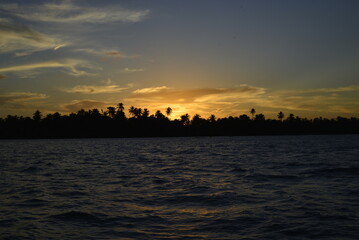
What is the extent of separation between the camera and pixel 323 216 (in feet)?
41.3

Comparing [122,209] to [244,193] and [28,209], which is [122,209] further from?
[244,193]

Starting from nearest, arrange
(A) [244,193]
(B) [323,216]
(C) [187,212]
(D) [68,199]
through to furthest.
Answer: (B) [323,216] → (C) [187,212] → (D) [68,199] → (A) [244,193]

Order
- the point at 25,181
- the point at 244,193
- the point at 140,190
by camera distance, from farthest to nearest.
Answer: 1. the point at 25,181
2. the point at 140,190
3. the point at 244,193

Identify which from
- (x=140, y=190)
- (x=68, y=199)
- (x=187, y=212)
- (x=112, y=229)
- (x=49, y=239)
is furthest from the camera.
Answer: (x=140, y=190)

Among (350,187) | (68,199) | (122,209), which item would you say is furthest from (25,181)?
(350,187)

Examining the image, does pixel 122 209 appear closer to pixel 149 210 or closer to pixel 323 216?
pixel 149 210

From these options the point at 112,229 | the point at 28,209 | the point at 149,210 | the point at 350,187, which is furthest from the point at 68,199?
the point at 350,187

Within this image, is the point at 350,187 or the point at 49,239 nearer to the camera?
Answer: the point at 49,239

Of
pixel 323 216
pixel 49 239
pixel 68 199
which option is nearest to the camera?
pixel 49 239

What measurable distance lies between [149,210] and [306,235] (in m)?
6.33

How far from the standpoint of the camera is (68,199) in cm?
1627

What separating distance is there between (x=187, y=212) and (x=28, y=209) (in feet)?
22.4

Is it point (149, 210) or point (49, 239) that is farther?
point (149, 210)

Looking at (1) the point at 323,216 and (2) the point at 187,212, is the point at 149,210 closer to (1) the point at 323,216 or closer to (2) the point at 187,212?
(2) the point at 187,212
